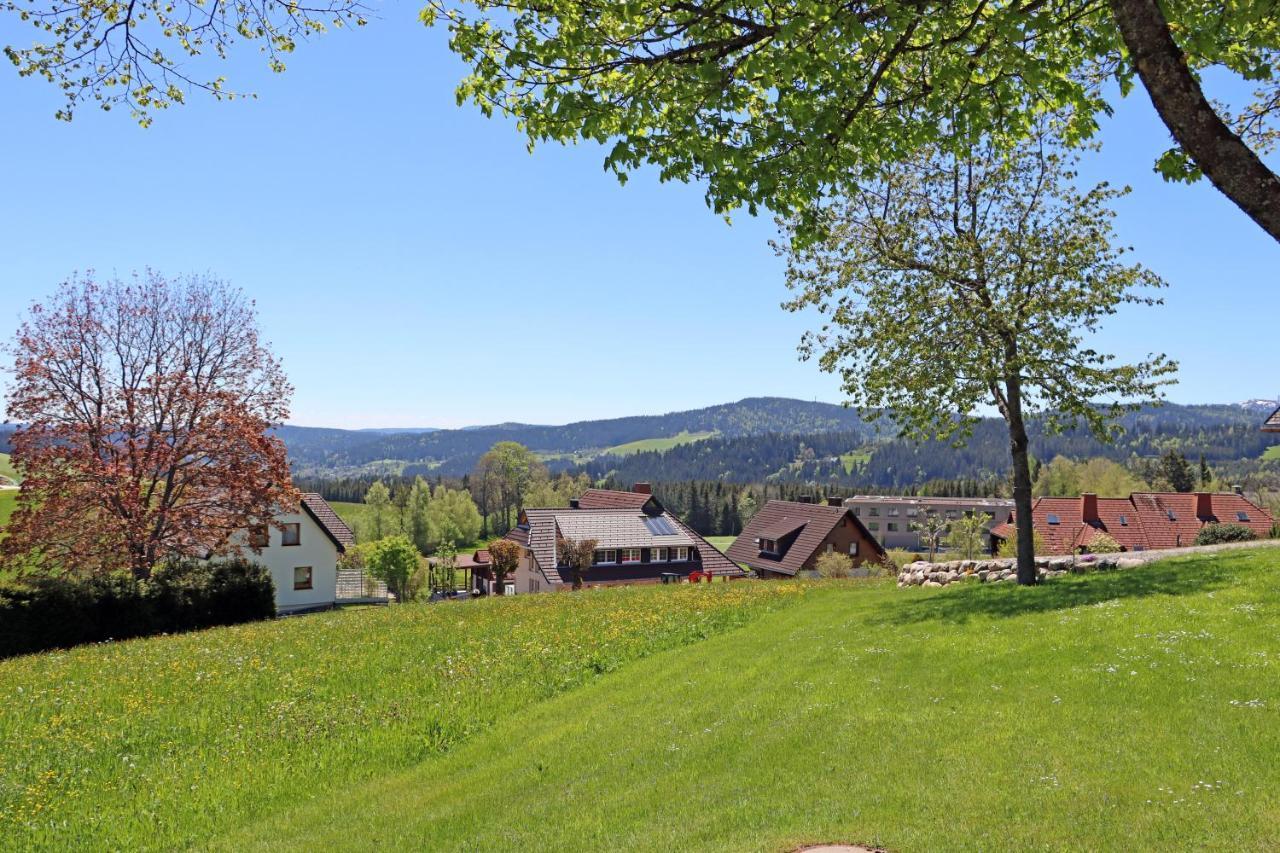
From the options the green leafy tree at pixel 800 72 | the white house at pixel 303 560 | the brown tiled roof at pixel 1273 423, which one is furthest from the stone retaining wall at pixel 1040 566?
the white house at pixel 303 560

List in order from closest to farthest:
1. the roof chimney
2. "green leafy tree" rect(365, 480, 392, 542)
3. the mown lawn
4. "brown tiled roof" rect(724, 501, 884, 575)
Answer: the mown lawn
"brown tiled roof" rect(724, 501, 884, 575)
the roof chimney
"green leafy tree" rect(365, 480, 392, 542)

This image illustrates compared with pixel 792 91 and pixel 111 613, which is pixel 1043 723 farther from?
pixel 111 613

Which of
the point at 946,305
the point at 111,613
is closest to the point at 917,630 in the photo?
the point at 946,305

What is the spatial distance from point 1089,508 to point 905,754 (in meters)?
78.0

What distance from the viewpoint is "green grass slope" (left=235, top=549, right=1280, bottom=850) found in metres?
6.25

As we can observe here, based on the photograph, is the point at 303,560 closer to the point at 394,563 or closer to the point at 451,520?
the point at 394,563

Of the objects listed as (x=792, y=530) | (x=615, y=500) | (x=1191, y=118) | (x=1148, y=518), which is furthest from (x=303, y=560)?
(x=1148, y=518)

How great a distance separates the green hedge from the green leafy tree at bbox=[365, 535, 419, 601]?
113 ft

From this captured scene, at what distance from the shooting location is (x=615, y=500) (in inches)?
3285

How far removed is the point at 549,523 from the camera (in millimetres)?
69250

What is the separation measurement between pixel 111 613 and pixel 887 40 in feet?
106

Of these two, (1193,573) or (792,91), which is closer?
(792,91)

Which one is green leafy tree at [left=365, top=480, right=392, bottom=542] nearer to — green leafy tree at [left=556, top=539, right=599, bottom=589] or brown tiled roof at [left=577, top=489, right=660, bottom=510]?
brown tiled roof at [left=577, top=489, right=660, bottom=510]

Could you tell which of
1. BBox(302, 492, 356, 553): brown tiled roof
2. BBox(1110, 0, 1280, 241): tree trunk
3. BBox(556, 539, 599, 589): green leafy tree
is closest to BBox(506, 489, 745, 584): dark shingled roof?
BBox(556, 539, 599, 589): green leafy tree
